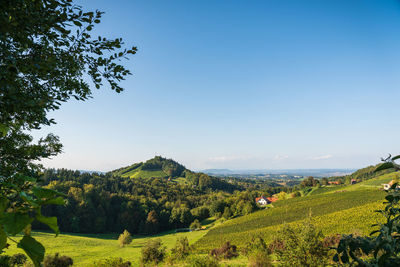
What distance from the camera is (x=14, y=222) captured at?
35.5 inches

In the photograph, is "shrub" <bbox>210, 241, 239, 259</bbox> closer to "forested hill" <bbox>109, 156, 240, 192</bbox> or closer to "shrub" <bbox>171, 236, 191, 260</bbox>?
"shrub" <bbox>171, 236, 191, 260</bbox>

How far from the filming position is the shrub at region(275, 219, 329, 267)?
1413 cm

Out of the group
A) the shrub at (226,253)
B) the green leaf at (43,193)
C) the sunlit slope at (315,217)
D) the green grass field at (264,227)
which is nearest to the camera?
the green leaf at (43,193)

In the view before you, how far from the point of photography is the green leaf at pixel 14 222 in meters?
0.86

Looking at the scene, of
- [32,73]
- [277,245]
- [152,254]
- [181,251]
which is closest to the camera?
[32,73]

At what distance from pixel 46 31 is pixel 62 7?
36 centimetres

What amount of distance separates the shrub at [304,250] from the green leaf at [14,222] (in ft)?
56.3

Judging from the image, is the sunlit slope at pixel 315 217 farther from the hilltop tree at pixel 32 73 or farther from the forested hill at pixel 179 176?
the forested hill at pixel 179 176

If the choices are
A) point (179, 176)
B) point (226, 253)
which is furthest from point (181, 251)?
point (179, 176)

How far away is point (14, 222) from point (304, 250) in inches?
688

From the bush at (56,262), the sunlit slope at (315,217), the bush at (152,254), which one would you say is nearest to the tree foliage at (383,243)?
the bush at (152,254)

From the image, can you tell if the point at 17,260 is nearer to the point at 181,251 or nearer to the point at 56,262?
the point at 56,262

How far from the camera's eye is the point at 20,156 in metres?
3.83

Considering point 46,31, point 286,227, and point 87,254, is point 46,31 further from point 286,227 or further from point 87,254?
point 87,254
